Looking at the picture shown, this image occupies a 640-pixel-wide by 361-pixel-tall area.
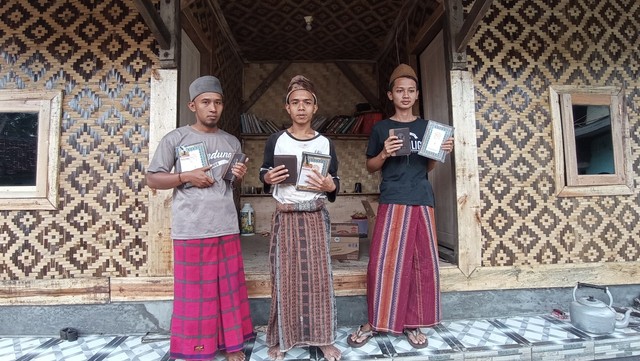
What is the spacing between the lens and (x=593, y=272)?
2758mm

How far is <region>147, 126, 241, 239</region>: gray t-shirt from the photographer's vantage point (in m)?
1.93

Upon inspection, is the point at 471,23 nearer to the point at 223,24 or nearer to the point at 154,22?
the point at 154,22

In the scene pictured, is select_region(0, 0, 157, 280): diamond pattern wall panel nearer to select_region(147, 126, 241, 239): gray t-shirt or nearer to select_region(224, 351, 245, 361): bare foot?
select_region(147, 126, 241, 239): gray t-shirt

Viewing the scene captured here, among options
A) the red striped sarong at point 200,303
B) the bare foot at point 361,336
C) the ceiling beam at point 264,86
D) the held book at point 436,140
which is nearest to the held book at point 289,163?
the red striped sarong at point 200,303

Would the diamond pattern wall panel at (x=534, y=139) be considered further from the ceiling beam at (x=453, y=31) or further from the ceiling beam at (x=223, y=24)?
the ceiling beam at (x=223, y=24)

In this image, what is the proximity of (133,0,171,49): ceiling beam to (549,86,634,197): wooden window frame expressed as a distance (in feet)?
10.2

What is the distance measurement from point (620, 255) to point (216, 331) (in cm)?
325

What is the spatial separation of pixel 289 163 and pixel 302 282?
71 centimetres

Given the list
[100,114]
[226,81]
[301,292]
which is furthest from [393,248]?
[226,81]

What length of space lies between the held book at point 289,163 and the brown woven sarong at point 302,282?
0.65 ft

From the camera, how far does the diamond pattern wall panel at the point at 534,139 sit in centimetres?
273

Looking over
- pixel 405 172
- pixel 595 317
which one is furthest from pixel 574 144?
pixel 405 172

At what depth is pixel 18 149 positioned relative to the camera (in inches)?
99.9

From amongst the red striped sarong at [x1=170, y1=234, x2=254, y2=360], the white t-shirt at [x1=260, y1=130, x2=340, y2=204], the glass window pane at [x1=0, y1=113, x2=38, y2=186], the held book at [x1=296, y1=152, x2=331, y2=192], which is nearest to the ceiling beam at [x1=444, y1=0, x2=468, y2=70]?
the white t-shirt at [x1=260, y1=130, x2=340, y2=204]
